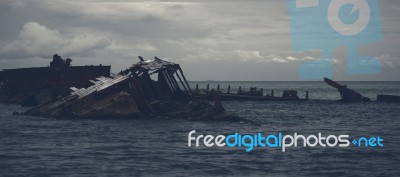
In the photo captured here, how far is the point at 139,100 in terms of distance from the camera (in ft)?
98.0

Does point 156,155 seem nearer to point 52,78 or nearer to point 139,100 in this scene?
Answer: point 139,100

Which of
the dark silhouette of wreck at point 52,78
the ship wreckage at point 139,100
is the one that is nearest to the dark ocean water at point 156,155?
the ship wreckage at point 139,100

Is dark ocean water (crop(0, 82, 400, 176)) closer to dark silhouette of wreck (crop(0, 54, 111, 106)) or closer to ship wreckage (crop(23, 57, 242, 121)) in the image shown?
ship wreckage (crop(23, 57, 242, 121))

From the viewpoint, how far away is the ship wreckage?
29.2 metres

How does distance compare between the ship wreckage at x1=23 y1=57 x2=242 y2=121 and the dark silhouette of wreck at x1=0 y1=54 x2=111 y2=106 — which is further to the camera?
the dark silhouette of wreck at x1=0 y1=54 x2=111 y2=106

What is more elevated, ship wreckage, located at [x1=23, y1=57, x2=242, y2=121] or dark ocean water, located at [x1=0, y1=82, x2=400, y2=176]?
ship wreckage, located at [x1=23, y1=57, x2=242, y2=121]

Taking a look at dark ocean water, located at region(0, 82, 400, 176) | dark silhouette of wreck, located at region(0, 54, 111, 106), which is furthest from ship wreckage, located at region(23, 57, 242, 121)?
dark silhouette of wreck, located at region(0, 54, 111, 106)

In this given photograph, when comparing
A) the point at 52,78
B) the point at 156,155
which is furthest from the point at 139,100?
the point at 52,78

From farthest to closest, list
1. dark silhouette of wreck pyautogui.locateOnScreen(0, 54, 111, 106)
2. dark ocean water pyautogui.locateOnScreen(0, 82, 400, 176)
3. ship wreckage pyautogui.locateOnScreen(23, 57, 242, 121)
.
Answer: dark silhouette of wreck pyautogui.locateOnScreen(0, 54, 111, 106) → ship wreckage pyautogui.locateOnScreen(23, 57, 242, 121) → dark ocean water pyautogui.locateOnScreen(0, 82, 400, 176)

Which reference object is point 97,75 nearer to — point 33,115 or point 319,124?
point 33,115

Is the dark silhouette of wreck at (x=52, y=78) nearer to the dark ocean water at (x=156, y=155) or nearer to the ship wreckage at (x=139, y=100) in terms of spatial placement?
the ship wreckage at (x=139, y=100)

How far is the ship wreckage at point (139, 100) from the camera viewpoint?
29203 millimetres

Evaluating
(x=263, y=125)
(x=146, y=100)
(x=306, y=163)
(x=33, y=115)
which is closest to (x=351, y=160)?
(x=306, y=163)

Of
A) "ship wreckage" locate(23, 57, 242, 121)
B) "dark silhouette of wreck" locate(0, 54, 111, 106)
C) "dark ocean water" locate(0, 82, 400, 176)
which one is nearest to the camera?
"dark ocean water" locate(0, 82, 400, 176)
